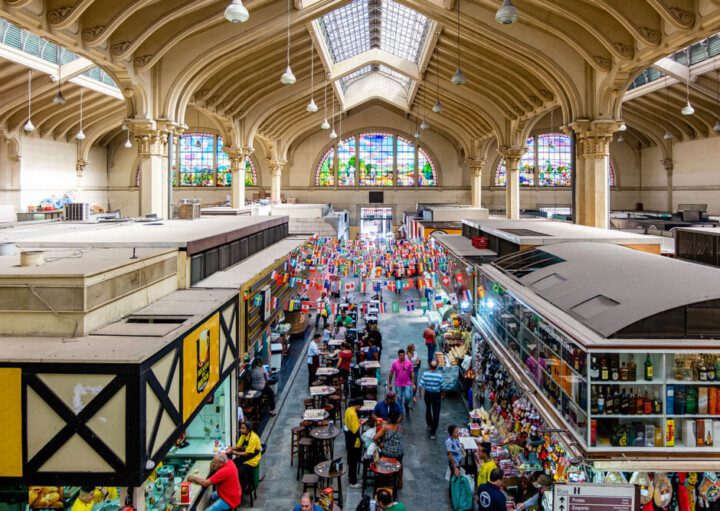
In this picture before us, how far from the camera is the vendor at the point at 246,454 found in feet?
21.9

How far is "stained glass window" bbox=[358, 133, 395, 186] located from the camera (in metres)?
32.1

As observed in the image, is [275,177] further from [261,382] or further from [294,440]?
[294,440]

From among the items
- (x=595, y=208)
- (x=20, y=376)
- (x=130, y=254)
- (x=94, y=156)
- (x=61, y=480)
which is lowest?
(x=61, y=480)

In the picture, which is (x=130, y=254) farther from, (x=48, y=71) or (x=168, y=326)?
(x=48, y=71)

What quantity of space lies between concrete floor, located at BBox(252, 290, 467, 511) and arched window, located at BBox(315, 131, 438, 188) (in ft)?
71.2

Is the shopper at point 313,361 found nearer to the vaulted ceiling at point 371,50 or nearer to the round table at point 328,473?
the round table at point 328,473

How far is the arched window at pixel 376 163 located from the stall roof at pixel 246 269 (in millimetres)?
20376

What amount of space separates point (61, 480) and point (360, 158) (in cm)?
2951

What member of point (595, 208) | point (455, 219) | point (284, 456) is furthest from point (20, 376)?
point (455, 219)

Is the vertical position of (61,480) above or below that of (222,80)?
below

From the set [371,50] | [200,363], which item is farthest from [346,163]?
[200,363]

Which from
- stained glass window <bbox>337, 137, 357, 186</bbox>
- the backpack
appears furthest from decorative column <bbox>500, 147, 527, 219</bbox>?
the backpack

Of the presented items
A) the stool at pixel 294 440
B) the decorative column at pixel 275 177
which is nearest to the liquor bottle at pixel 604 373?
the stool at pixel 294 440

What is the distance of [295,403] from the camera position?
33.3ft
